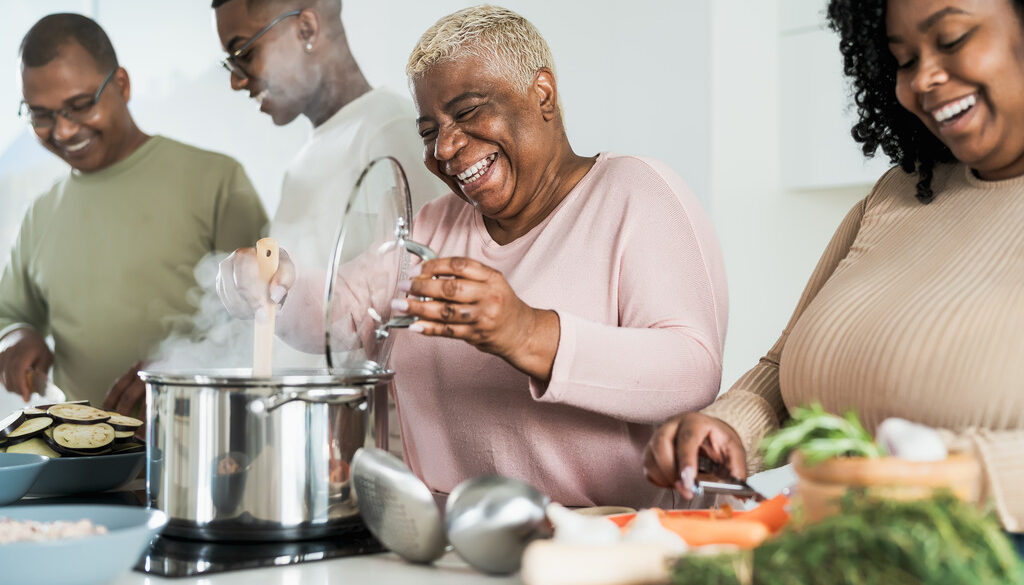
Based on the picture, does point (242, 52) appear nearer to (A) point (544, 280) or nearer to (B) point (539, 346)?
(A) point (544, 280)

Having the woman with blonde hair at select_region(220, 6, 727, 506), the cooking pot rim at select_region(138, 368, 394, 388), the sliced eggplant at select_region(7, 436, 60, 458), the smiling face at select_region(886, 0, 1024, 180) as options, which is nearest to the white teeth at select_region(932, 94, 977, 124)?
the smiling face at select_region(886, 0, 1024, 180)

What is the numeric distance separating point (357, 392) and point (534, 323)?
0.23m

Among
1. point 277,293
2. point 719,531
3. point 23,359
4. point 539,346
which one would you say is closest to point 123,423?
point 277,293

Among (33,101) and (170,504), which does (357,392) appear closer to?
(170,504)

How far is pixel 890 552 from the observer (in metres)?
0.55

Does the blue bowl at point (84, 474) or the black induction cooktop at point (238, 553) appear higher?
the black induction cooktop at point (238, 553)

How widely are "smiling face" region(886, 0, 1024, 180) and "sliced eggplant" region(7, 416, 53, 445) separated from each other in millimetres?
1152

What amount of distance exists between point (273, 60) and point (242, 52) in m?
0.07

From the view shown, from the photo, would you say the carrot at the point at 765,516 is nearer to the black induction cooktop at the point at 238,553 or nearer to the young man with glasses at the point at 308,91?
the black induction cooktop at the point at 238,553

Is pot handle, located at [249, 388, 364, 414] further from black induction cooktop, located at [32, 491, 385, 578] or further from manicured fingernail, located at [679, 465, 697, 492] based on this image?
manicured fingernail, located at [679, 465, 697, 492]

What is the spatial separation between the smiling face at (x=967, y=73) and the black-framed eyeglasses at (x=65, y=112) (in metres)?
2.05

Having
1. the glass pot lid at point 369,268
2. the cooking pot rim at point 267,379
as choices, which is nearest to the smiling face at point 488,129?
the glass pot lid at point 369,268

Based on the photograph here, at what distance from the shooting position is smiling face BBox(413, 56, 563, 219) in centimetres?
139

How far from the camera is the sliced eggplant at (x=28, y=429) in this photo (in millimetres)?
1341
